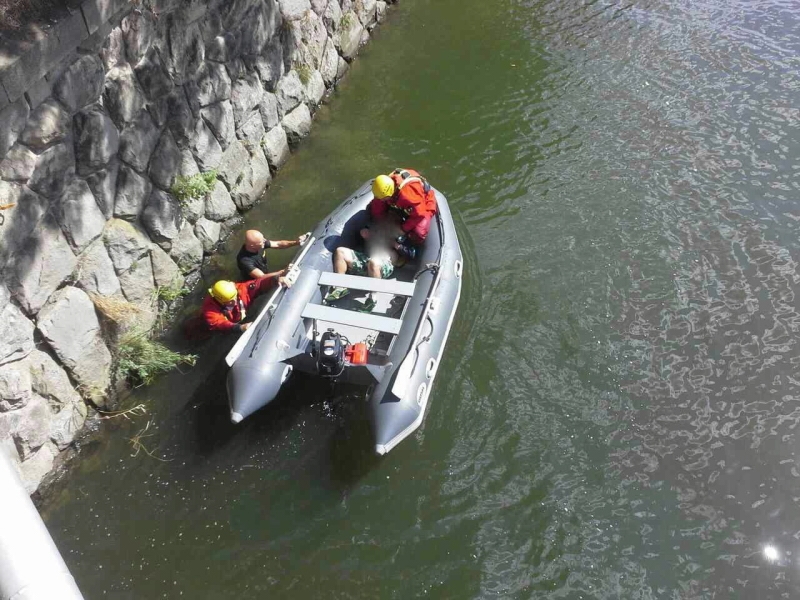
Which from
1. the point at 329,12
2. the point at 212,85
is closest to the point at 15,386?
the point at 212,85

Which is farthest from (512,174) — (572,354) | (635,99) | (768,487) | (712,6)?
(712,6)

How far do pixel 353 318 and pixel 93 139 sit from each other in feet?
9.09

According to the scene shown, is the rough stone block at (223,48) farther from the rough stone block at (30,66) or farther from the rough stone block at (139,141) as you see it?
the rough stone block at (30,66)

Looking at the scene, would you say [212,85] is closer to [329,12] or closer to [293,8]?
[293,8]

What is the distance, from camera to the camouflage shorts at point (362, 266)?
261 inches

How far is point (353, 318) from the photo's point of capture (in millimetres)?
5906

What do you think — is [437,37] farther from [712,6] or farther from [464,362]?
[464,362]

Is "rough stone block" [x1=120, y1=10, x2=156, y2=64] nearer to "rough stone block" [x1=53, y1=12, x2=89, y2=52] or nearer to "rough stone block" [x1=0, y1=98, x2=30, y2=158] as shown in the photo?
"rough stone block" [x1=53, y1=12, x2=89, y2=52]

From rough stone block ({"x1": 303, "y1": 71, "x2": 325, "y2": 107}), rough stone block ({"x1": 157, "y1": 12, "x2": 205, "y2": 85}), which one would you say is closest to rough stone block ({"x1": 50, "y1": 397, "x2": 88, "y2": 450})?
rough stone block ({"x1": 157, "y1": 12, "x2": 205, "y2": 85})

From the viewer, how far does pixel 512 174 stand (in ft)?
27.1

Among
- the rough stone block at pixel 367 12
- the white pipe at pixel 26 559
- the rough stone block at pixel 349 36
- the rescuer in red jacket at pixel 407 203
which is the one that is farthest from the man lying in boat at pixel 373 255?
the rough stone block at pixel 367 12

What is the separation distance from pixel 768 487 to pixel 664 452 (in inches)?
31.5

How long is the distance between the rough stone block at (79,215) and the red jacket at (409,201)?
273cm

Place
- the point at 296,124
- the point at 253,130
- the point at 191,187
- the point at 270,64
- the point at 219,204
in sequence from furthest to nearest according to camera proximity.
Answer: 1. the point at 296,124
2. the point at 270,64
3. the point at 253,130
4. the point at 219,204
5. the point at 191,187
